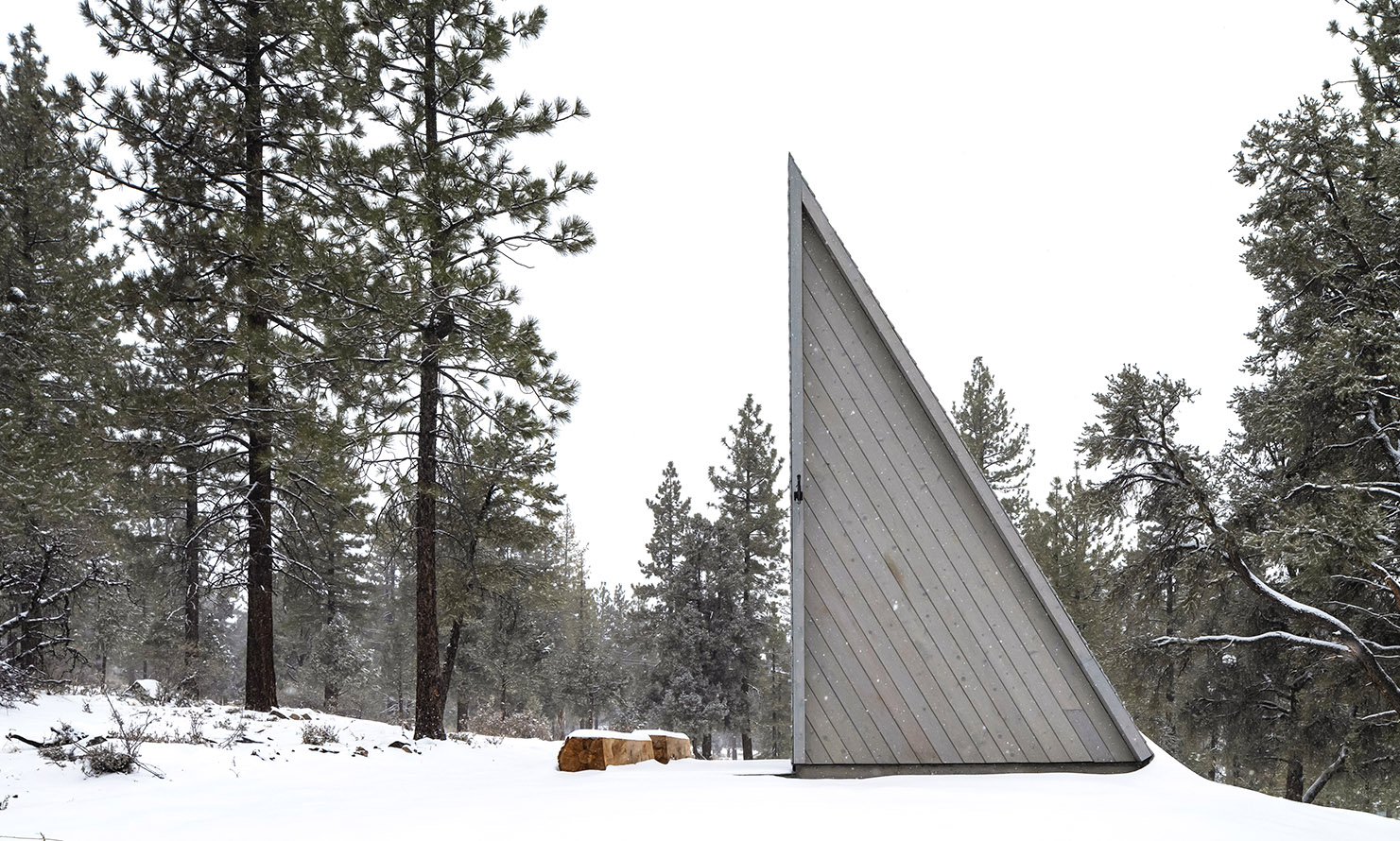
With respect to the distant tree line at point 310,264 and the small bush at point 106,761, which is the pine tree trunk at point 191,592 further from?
the small bush at point 106,761

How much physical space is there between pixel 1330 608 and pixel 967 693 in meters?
11.9

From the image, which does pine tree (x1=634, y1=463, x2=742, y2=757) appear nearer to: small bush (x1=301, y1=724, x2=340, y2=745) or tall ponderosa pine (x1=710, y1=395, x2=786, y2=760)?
tall ponderosa pine (x1=710, y1=395, x2=786, y2=760)

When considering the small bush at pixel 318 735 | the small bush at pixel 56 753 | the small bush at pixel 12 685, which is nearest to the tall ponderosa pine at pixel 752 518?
the small bush at pixel 318 735

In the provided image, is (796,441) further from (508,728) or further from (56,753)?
(508,728)

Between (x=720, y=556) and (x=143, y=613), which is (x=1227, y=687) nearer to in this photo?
(x=720, y=556)

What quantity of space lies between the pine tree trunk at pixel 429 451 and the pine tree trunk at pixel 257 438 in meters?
2.20

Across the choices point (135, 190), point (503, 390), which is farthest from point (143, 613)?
point (503, 390)

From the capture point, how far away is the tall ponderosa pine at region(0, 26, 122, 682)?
31.1ft

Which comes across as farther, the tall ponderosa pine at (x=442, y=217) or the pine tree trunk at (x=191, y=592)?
the pine tree trunk at (x=191, y=592)

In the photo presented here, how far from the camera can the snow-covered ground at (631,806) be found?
110 inches

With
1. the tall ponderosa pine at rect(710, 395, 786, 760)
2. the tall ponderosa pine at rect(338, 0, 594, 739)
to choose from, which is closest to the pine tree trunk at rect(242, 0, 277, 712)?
the tall ponderosa pine at rect(338, 0, 594, 739)

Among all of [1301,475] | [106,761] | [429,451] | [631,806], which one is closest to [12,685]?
[106,761]

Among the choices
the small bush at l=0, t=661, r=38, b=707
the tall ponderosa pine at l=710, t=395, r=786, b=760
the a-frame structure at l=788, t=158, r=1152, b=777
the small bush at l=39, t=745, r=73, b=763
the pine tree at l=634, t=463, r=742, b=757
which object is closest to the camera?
the a-frame structure at l=788, t=158, r=1152, b=777

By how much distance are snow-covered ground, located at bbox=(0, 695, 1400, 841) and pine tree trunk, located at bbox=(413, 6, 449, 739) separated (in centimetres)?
442
